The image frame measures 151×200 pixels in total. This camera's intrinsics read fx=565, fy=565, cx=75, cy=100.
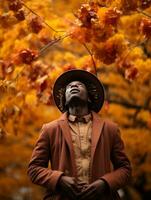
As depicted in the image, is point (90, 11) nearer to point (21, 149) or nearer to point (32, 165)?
point (32, 165)

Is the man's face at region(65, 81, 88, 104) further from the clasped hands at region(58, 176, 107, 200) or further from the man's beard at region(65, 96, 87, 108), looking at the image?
the clasped hands at region(58, 176, 107, 200)

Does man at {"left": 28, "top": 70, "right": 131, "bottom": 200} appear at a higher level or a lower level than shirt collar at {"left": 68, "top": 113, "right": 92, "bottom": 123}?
lower

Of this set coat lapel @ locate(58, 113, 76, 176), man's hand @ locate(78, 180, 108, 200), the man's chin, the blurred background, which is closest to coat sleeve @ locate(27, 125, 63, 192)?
coat lapel @ locate(58, 113, 76, 176)

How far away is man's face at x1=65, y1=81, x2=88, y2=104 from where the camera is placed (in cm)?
603

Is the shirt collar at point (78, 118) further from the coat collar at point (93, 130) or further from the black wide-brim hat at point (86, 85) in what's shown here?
the black wide-brim hat at point (86, 85)

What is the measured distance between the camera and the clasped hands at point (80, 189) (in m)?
5.54

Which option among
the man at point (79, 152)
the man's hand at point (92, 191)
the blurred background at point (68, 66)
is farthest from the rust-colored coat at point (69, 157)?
the blurred background at point (68, 66)

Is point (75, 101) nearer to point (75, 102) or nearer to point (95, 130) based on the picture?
point (75, 102)

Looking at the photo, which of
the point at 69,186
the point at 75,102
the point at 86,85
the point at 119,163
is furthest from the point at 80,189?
the point at 86,85

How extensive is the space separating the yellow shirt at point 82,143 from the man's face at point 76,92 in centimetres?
19

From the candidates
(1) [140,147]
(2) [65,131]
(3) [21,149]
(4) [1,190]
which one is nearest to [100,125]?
(2) [65,131]

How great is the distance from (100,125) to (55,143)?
1.69 feet

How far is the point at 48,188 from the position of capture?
5.75m

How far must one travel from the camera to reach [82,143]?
584cm
